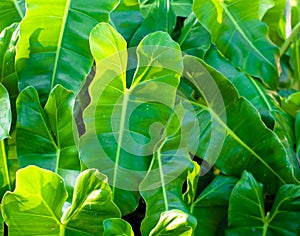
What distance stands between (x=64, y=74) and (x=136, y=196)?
24cm

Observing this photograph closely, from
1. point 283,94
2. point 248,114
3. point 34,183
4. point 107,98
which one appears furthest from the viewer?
point 283,94

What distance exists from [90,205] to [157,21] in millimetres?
408

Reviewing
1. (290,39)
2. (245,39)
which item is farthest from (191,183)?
(290,39)

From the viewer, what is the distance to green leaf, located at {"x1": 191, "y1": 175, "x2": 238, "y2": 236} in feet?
3.32

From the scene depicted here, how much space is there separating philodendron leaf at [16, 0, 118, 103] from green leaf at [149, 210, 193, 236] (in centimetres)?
28

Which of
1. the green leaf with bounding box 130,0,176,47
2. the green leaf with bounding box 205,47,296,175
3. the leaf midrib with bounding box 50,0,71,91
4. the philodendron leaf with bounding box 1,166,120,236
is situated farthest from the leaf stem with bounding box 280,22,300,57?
the philodendron leaf with bounding box 1,166,120,236

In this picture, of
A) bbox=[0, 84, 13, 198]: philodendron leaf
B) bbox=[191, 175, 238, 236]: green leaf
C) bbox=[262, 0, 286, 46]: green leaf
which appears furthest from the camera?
bbox=[262, 0, 286, 46]: green leaf

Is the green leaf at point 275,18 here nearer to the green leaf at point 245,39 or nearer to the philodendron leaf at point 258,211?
the green leaf at point 245,39

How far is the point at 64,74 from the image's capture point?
3.21 feet

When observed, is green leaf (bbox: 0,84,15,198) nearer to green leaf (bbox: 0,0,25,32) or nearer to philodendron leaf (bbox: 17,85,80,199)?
philodendron leaf (bbox: 17,85,80,199)

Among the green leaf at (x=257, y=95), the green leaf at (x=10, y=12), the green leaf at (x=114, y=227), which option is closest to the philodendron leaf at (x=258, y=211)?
the green leaf at (x=257, y=95)

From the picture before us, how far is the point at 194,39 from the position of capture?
3.67 ft

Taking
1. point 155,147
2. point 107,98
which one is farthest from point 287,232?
point 107,98

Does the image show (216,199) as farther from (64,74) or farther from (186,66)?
(64,74)
